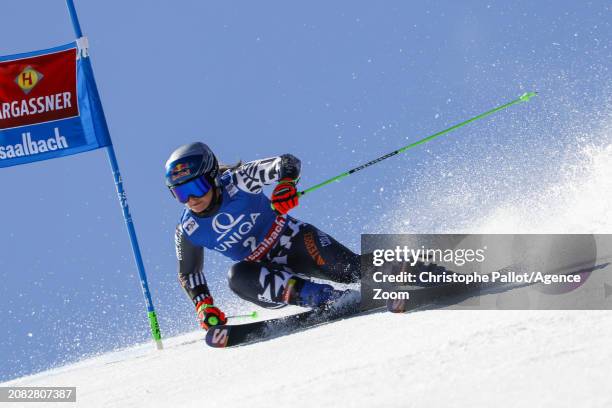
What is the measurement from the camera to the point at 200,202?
211 inches

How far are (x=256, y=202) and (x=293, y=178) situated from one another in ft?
1.34

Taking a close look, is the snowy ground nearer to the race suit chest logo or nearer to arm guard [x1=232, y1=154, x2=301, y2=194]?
the race suit chest logo

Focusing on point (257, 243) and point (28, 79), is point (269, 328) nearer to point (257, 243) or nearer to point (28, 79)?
point (257, 243)

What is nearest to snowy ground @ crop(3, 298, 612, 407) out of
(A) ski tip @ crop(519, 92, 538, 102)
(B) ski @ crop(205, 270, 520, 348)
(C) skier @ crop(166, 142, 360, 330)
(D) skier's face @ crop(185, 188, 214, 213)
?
(B) ski @ crop(205, 270, 520, 348)

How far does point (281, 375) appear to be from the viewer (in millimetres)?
3551

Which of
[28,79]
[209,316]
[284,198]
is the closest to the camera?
[284,198]

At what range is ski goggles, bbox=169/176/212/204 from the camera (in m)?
5.27

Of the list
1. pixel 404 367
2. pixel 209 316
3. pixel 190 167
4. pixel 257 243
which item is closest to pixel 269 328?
pixel 209 316

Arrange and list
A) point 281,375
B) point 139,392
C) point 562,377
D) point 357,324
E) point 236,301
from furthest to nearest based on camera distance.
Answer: point 236,301, point 357,324, point 139,392, point 281,375, point 562,377

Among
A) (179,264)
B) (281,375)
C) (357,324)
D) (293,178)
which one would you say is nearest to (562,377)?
(281,375)

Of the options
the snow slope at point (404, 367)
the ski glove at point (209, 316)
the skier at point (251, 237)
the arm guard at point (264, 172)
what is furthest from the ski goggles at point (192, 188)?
the snow slope at point (404, 367)

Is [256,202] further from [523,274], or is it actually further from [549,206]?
[549,206]

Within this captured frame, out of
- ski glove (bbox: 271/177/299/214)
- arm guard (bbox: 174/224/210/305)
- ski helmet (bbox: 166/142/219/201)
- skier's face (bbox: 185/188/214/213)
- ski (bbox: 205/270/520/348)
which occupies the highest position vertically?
ski helmet (bbox: 166/142/219/201)

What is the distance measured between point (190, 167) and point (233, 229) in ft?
1.96
